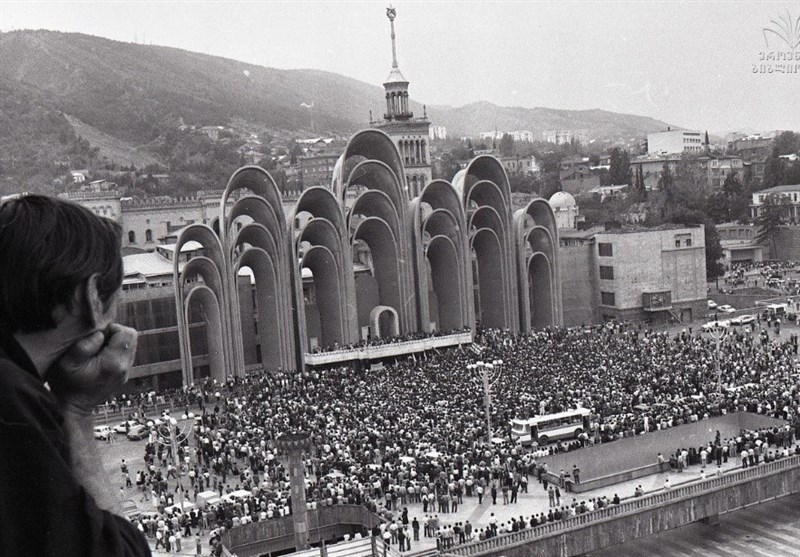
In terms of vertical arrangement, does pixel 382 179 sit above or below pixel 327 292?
above

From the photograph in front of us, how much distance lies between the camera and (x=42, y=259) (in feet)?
6.35

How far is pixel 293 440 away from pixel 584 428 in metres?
14.6

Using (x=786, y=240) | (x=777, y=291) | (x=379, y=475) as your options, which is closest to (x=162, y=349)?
(x=379, y=475)

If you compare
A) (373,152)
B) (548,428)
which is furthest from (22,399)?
(373,152)

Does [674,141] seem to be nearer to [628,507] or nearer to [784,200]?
[784,200]

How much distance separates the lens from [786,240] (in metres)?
80.9

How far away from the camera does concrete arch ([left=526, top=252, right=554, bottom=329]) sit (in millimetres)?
58281

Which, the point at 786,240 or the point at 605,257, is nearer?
the point at 605,257

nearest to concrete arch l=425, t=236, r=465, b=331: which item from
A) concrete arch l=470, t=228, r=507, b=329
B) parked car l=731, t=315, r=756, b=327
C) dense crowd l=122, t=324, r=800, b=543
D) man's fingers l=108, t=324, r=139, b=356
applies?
concrete arch l=470, t=228, r=507, b=329

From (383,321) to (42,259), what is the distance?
5022cm

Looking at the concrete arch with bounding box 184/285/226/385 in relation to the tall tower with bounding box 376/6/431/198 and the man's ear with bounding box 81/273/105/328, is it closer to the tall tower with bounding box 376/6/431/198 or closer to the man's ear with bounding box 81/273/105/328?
the tall tower with bounding box 376/6/431/198

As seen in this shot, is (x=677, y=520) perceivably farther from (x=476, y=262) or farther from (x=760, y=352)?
(x=476, y=262)

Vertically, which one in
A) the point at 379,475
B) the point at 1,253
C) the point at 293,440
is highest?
the point at 1,253

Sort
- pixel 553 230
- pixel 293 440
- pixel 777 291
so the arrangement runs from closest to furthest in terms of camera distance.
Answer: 1. pixel 293 440
2. pixel 553 230
3. pixel 777 291
